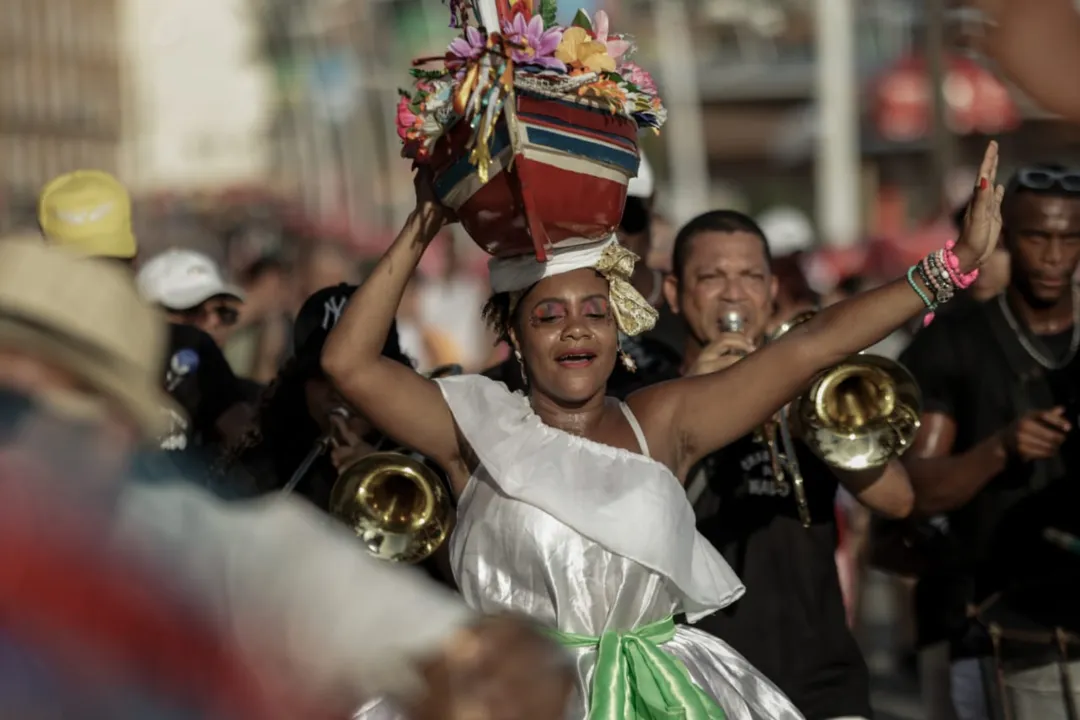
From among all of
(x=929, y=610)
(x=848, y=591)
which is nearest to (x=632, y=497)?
(x=929, y=610)

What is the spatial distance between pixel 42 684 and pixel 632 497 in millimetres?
2584

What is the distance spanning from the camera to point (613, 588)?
15.2 ft

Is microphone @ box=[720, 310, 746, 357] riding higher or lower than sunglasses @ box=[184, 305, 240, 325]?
higher

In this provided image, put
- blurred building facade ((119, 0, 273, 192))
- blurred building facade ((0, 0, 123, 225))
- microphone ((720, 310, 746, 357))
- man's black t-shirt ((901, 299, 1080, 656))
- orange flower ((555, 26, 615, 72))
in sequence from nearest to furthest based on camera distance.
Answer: orange flower ((555, 26, 615, 72)) → microphone ((720, 310, 746, 357)) → man's black t-shirt ((901, 299, 1080, 656)) → blurred building facade ((0, 0, 123, 225)) → blurred building facade ((119, 0, 273, 192))

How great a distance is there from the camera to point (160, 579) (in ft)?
7.44

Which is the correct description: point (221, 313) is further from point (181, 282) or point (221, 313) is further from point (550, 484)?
point (550, 484)

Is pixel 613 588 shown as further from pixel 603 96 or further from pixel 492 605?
pixel 603 96

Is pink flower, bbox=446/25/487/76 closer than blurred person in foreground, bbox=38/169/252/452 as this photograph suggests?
Yes

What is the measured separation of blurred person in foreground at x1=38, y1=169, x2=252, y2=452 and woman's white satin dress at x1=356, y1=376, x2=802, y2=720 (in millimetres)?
2050

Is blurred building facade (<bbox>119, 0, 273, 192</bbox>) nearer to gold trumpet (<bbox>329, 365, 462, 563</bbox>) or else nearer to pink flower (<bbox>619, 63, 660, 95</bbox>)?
gold trumpet (<bbox>329, 365, 462, 563</bbox>)

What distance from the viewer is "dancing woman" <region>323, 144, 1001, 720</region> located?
4598 mm

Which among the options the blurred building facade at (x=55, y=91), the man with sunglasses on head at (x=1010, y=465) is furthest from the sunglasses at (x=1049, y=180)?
the blurred building facade at (x=55, y=91)

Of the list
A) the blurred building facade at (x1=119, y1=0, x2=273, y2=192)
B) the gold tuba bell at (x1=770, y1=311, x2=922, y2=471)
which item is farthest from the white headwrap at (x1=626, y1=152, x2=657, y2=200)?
the blurred building facade at (x1=119, y1=0, x2=273, y2=192)

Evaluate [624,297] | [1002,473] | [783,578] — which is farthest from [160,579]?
[1002,473]
